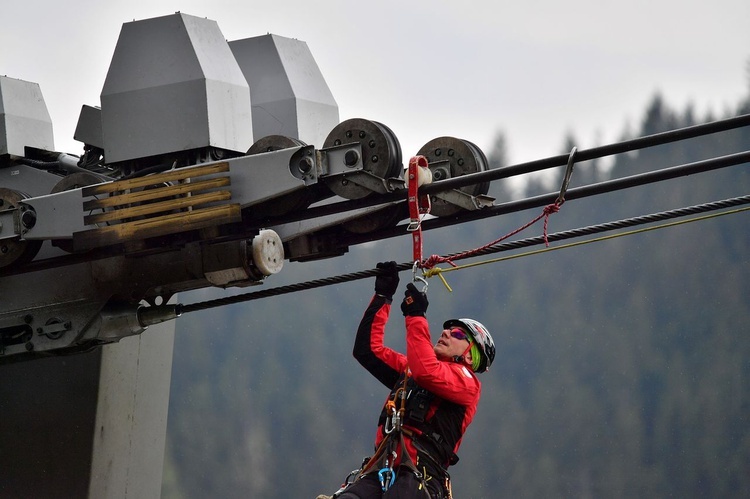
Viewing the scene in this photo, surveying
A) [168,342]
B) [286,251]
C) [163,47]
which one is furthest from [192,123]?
[168,342]

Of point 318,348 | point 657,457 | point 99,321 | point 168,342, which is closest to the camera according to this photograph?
point 99,321

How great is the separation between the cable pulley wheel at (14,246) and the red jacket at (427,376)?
227 cm

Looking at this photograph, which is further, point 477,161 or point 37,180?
point 37,180

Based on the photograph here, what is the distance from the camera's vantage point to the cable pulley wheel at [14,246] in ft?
25.7

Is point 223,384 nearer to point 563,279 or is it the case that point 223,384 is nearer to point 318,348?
point 318,348

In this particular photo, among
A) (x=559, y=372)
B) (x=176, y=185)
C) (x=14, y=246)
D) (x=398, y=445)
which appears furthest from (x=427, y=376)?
(x=559, y=372)

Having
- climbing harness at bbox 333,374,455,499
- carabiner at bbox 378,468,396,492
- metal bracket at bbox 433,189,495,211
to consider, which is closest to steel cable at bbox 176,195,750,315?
metal bracket at bbox 433,189,495,211

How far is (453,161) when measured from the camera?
7.47 m

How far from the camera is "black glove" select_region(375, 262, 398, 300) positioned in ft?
23.3

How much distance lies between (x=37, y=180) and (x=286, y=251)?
1736mm

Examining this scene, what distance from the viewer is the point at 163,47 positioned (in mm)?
7512

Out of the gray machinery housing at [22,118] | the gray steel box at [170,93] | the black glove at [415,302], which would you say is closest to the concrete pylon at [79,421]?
the gray machinery housing at [22,118]

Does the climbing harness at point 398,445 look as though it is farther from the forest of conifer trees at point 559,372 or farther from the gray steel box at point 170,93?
the forest of conifer trees at point 559,372

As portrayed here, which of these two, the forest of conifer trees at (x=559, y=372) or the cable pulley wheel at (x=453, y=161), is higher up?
the cable pulley wheel at (x=453, y=161)
